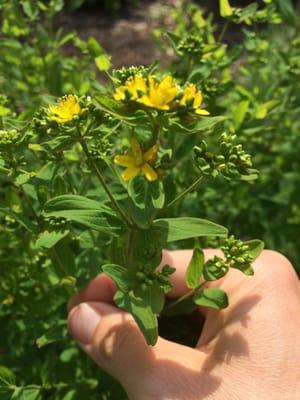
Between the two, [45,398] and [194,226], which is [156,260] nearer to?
[194,226]

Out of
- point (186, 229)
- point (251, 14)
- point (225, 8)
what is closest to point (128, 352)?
point (186, 229)

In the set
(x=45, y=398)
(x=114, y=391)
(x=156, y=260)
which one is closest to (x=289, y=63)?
(x=156, y=260)

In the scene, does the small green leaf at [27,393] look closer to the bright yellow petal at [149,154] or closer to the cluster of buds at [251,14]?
the bright yellow petal at [149,154]

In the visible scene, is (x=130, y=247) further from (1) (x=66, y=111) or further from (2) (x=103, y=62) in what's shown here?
(2) (x=103, y=62)

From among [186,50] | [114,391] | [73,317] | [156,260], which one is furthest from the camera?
[114,391]

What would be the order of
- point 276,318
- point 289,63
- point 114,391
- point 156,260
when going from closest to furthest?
point 156,260, point 276,318, point 114,391, point 289,63

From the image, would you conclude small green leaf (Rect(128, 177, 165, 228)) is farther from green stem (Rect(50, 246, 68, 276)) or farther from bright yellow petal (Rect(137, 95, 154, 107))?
green stem (Rect(50, 246, 68, 276))
